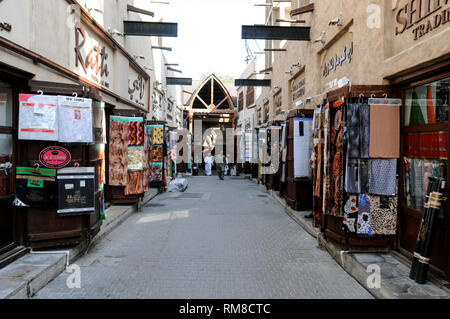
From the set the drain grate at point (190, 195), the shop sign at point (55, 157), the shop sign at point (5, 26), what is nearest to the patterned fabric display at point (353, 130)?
the shop sign at point (55, 157)

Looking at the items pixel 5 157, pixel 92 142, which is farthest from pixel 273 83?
pixel 5 157

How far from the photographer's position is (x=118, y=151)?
336 inches

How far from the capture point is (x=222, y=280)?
14.5 feet

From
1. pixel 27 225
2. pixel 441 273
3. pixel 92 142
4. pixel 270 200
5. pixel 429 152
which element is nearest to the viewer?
pixel 441 273

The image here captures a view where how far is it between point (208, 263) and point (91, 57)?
551cm

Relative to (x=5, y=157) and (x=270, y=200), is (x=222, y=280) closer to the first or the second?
(x=5, y=157)

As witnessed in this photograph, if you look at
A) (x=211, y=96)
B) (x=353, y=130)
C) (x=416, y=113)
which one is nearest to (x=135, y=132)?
(x=353, y=130)

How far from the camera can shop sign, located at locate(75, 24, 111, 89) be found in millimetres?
7098

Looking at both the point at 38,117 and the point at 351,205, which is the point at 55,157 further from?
the point at 351,205

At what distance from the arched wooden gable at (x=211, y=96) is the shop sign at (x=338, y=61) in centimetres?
1650

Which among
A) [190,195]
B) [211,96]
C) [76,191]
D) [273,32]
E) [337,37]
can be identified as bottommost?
[190,195]

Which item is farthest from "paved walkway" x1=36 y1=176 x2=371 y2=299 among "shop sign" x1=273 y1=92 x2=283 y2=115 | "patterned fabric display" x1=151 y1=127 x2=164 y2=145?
"shop sign" x1=273 y1=92 x2=283 y2=115

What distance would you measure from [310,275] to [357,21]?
14.6 feet

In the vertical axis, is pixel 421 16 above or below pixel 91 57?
below
